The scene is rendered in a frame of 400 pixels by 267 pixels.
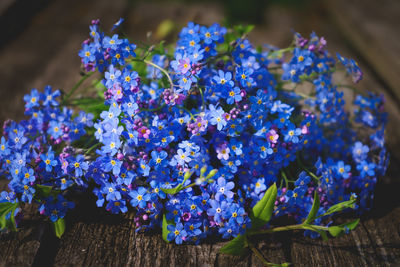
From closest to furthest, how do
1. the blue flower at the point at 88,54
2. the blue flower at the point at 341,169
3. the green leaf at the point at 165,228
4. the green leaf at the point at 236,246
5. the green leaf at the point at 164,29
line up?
the green leaf at the point at 236,246
the green leaf at the point at 165,228
the blue flower at the point at 88,54
the blue flower at the point at 341,169
the green leaf at the point at 164,29

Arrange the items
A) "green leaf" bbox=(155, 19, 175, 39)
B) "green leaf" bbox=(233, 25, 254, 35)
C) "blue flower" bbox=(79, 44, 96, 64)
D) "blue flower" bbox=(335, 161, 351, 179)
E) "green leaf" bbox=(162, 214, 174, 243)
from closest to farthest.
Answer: "green leaf" bbox=(162, 214, 174, 243)
"blue flower" bbox=(79, 44, 96, 64)
"blue flower" bbox=(335, 161, 351, 179)
"green leaf" bbox=(233, 25, 254, 35)
"green leaf" bbox=(155, 19, 175, 39)

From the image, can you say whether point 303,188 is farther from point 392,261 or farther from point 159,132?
point 159,132


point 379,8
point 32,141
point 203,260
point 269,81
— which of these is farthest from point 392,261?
point 379,8

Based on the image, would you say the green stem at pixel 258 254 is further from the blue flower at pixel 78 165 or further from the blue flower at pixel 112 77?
the blue flower at pixel 112 77

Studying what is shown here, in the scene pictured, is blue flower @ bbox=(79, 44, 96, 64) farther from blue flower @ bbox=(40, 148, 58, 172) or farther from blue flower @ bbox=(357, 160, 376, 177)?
blue flower @ bbox=(357, 160, 376, 177)

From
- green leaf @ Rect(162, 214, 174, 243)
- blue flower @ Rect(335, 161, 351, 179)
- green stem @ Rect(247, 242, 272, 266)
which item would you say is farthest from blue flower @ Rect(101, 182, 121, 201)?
blue flower @ Rect(335, 161, 351, 179)

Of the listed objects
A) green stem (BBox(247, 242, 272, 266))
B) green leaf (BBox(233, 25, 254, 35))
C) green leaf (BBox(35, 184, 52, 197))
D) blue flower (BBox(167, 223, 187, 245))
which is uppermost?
green leaf (BBox(233, 25, 254, 35))


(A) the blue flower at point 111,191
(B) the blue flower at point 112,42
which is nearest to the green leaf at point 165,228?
(A) the blue flower at point 111,191
